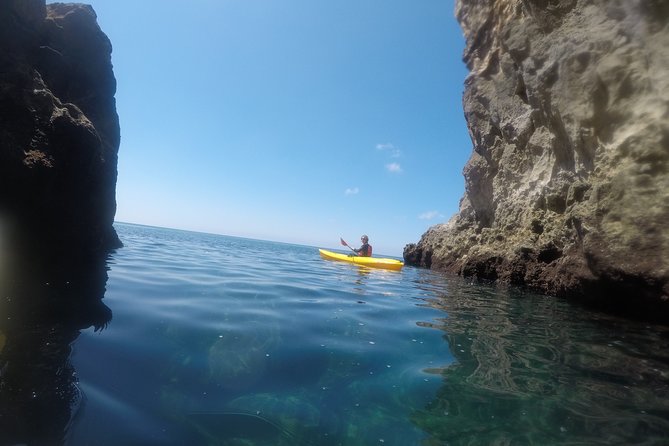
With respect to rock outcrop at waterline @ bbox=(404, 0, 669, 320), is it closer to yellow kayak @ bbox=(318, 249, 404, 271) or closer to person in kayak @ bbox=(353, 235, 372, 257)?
yellow kayak @ bbox=(318, 249, 404, 271)

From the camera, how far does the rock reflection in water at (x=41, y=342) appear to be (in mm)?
2206

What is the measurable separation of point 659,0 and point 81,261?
49.4ft

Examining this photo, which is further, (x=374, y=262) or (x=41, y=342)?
(x=374, y=262)

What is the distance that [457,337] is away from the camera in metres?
4.86

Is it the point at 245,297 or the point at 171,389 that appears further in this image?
the point at 245,297

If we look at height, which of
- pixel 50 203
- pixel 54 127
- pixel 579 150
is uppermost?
pixel 579 150

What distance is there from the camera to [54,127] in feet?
28.2

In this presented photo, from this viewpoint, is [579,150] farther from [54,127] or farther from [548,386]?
[54,127]

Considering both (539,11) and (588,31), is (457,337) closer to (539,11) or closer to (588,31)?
(588,31)

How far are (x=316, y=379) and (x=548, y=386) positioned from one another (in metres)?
2.29

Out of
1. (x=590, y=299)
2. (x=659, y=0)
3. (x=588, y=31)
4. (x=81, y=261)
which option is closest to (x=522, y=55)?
(x=588, y=31)

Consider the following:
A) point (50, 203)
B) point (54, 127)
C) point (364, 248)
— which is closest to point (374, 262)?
point (364, 248)

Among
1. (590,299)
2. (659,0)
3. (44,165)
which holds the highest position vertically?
(659,0)

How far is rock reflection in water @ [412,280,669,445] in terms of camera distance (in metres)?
2.62
